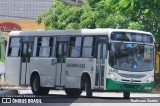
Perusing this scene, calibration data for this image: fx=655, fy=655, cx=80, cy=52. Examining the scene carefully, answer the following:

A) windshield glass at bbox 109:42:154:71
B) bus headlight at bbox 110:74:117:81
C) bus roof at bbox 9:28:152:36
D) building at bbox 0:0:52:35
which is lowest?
bus headlight at bbox 110:74:117:81

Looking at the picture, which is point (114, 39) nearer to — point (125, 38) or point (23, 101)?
point (125, 38)

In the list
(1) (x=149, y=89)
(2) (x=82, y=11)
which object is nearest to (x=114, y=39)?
(1) (x=149, y=89)

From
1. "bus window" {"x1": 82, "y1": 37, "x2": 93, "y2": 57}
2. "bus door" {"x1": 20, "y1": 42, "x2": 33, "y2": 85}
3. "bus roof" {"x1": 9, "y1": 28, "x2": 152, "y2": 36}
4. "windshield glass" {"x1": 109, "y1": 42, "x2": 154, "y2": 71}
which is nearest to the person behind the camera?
"windshield glass" {"x1": 109, "y1": 42, "x2": 154, "y2": 71}

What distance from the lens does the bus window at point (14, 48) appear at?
31.4 m

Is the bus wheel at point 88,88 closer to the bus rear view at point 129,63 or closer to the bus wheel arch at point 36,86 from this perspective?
the bus rear view at point 129,63

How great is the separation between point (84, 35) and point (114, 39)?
6.10 ft

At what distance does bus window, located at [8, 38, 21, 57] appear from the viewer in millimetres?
31438

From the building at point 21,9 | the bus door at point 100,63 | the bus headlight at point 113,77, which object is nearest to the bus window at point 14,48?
the bus door at point 100,63

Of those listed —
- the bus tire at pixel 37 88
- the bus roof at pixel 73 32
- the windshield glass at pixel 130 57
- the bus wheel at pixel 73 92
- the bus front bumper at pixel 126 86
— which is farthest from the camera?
the bus tire at pixel 37 88

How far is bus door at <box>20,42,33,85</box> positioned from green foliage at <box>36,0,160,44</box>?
15.6ft

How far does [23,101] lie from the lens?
19906mm

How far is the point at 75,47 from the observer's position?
2789cm

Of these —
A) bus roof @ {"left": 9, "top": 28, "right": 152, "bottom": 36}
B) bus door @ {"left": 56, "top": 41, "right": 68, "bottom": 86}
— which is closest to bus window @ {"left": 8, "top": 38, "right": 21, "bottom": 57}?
bus roof @ {"left": 9, "top": 28, "right": 152, "bottom": 36}

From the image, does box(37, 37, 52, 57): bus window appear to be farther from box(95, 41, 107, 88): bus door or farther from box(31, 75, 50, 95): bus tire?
box(95, 41, 107, 88): bus door
